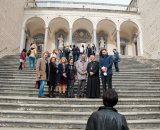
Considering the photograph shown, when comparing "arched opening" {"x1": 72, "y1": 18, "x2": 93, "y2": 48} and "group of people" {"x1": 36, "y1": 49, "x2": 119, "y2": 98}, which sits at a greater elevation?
"arched opening" {"x1": 72, "y1": 18, "x2": 93, "y2": 48}

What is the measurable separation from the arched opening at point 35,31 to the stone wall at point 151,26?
10929mm

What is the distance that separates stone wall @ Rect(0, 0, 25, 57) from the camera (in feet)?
56.8

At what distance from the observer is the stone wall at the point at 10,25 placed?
682 inches

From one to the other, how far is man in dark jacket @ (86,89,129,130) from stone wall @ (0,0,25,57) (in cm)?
1556

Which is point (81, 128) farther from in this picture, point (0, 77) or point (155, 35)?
point (155, 35)

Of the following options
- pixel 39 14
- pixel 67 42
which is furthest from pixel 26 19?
pixel 67 42

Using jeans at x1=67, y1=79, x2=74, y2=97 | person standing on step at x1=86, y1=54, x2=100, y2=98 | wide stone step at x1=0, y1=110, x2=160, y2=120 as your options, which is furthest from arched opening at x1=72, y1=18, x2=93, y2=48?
wide stone step at x1=0, y1=110, x2=160, y2=120

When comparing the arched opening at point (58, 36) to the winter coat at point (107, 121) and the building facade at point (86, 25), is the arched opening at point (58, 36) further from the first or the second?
the winter coat at point (107, 121)

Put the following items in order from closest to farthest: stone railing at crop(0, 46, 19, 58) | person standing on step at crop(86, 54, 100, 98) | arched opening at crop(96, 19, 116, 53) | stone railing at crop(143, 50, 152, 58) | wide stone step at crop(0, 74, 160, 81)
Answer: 1. person standing on step at crop(86, 54, 100, 98)
2. wide stone step at crop(0, 74, 160, 81)
3. stone railing at crop(0, 46, 19, 58)
4. stone railing at crop(143, 50, 152, 58)
5. arched opening at crop(96, 19, 116, 53)

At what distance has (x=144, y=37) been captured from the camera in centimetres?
2345

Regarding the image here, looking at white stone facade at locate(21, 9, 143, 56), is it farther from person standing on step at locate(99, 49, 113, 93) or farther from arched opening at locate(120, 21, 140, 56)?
person standing on step at locate(99, 49, 113, 93)

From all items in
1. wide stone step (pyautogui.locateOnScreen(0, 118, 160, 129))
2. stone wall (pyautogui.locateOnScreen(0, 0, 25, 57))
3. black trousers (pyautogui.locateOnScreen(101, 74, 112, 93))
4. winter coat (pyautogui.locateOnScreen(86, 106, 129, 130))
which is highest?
stone wall (pyautogui.locateOnScreen(0, 0, 25, 57))

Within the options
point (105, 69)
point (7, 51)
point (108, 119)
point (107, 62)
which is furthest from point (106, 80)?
point (7, 51)

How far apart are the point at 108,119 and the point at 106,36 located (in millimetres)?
24943
